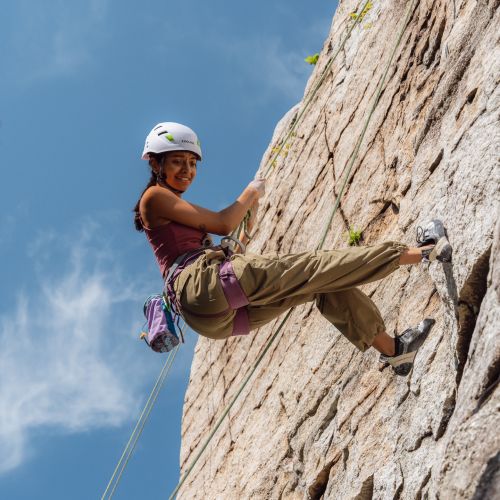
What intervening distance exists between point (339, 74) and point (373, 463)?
652 cm

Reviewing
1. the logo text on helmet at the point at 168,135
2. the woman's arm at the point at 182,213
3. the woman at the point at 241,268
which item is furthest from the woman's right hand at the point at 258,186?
the logo text on helmet at the point at 168,135

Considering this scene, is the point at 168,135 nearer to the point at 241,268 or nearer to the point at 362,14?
the point at 241,268

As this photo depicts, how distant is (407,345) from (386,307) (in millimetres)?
1111

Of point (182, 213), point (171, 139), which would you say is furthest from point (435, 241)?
point (171, 139)

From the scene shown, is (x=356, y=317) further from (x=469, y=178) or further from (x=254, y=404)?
(x=254, y=404)

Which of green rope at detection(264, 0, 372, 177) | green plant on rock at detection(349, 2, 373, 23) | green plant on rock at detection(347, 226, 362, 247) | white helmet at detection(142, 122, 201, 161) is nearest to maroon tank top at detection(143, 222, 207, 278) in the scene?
white helmet at detection(142, 122, 201, 161)

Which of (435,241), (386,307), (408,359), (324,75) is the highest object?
(324,75)

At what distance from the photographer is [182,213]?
673 cm

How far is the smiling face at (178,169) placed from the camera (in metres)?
7.14

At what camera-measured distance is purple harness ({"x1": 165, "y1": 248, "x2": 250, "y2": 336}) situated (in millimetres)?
6312

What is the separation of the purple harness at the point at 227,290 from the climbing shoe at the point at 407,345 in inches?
45.5

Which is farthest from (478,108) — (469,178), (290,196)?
(290,196)

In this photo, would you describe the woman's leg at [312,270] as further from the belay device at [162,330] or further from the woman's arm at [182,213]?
the belay device at [162,330]

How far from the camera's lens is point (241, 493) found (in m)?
9.36
